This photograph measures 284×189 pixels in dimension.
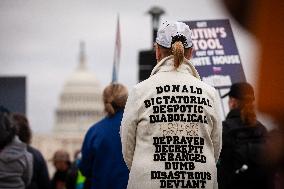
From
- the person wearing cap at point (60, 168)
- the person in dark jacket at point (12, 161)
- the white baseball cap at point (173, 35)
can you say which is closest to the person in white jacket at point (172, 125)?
the white baseball cap at point (173, 35)

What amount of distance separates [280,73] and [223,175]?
380 centimetres

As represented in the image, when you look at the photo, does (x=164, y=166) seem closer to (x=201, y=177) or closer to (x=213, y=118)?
(x=201, y=177)

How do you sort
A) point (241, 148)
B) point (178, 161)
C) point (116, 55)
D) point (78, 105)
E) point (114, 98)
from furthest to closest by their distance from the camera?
1. point (78, 105)
2. point (116, 55)
3. point (114, 98)
4. point (241, 148)
5. point (178, 161)

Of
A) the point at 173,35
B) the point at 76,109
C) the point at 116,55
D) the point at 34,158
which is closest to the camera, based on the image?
the point at 173,35

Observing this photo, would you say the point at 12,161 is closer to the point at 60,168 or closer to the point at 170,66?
the point at 170,66

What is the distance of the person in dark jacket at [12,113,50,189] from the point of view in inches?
269

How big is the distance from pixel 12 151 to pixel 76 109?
128701 millimetres

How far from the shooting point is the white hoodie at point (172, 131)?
270cm

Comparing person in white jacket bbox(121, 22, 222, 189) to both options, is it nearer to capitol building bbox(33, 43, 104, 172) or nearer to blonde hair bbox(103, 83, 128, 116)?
blonde hair bbox(103, 83, 128, 116)

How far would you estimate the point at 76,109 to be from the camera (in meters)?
134

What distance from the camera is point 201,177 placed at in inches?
107

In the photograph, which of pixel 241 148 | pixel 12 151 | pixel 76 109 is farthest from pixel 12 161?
pixel 76 109

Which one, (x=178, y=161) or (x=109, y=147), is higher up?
(x=109, y=147)

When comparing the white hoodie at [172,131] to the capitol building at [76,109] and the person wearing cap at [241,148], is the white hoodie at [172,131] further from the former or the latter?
the capitol building at [76,109]
